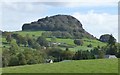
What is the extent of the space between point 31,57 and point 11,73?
4400 cm

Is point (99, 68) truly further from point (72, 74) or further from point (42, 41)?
point (42, 41)

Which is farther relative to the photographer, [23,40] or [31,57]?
[23,40]

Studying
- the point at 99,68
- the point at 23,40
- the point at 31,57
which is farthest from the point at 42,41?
the point at 99,68

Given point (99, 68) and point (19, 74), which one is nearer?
point (19, 74)

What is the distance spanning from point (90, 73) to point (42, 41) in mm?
125677

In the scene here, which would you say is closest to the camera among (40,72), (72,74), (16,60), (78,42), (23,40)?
(72,74)

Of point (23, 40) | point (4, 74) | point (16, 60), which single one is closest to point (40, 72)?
point (4, 74)

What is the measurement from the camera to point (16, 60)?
190ft

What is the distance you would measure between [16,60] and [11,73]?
119ft

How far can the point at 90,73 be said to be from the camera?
2142 cm

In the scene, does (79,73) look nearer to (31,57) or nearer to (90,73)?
(90,73)

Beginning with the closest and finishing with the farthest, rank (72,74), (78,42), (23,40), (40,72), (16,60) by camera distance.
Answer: (72,74) → (40,72) → (16,60) → (23,40) → (78,42)

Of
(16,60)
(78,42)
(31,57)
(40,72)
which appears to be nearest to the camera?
(40,72)

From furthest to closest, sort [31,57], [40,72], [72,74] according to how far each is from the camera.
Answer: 1. [31,57]
2. [40,72]
3. [72,74]
